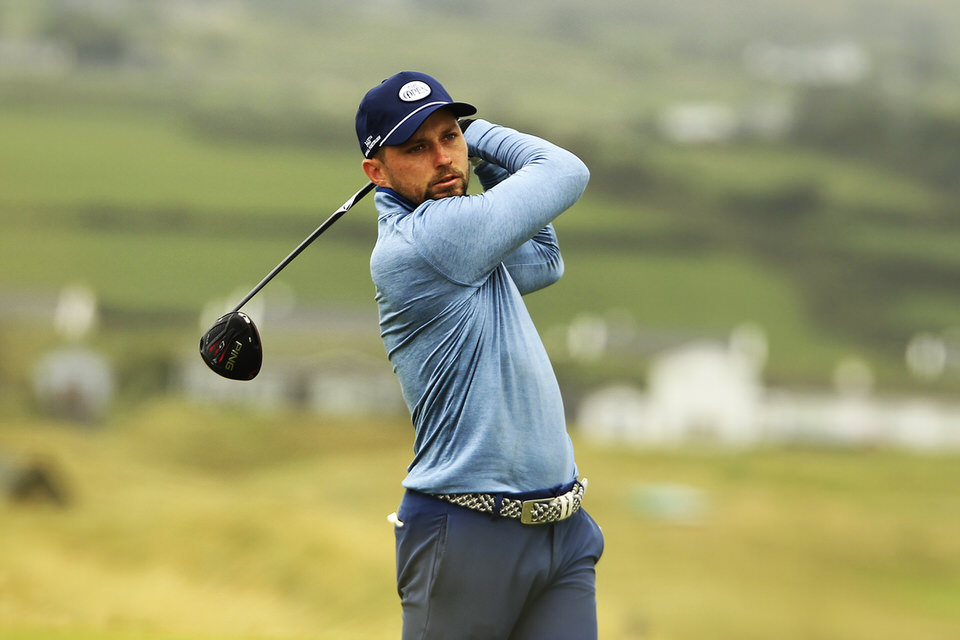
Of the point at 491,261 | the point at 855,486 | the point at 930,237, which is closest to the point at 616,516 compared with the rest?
the point at 855,486

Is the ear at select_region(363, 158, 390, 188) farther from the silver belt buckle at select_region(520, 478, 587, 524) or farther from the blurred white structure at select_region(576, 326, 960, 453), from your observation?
the blurred white structure at select_region(576, 326, 960, 453)

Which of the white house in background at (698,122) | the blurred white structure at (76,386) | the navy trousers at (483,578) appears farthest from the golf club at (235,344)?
the white house in background at (698,122)

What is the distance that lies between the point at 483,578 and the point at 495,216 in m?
0.61

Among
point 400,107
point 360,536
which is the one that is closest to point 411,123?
point 400,107

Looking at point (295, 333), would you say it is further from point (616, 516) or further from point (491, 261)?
point (491, 261)

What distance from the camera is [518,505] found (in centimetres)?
199

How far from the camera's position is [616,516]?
51.3ft

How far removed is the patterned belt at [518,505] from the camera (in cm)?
198

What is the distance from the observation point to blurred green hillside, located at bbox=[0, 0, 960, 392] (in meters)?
17.7

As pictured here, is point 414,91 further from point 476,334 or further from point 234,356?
point 234,356

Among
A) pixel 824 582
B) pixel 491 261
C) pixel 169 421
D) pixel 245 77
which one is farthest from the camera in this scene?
pixel 245 77

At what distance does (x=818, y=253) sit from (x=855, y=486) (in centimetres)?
458

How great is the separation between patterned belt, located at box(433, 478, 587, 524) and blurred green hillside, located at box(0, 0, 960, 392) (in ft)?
49.0

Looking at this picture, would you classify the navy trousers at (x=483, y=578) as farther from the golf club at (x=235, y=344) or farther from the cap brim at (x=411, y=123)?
the cap brim at (x=411, y=123)
